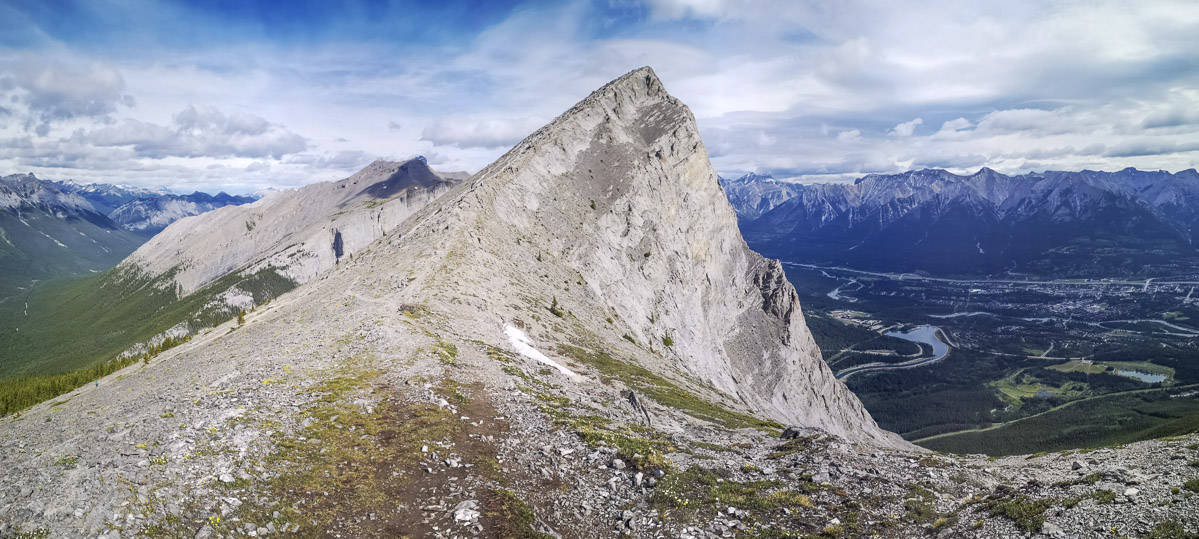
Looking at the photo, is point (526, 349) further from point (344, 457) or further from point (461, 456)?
point (344, 457)

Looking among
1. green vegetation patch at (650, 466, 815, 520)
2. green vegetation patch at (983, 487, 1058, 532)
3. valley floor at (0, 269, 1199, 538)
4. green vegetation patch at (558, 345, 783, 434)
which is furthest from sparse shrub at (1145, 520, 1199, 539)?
green vegetation patch at (558, 345, 783, 434)

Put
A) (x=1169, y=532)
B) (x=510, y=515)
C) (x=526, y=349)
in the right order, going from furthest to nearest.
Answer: (x=526, y=349) → (x=510, y=515) → (x=1169, y=532)

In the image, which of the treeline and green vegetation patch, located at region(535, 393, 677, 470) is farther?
the treeline

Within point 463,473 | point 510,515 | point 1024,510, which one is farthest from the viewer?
point 463,473

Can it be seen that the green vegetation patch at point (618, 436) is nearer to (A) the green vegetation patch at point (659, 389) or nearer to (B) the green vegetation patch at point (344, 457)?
(B) the green vegetation patch at point (344, 457)

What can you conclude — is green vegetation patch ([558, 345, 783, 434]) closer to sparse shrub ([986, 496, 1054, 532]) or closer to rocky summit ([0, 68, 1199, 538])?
rocky summit ([0, 68, 1199, 538])

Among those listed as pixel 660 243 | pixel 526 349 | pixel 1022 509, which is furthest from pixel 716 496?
pixel 660 243

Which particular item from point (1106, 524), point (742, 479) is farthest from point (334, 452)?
point (1106, 524)
